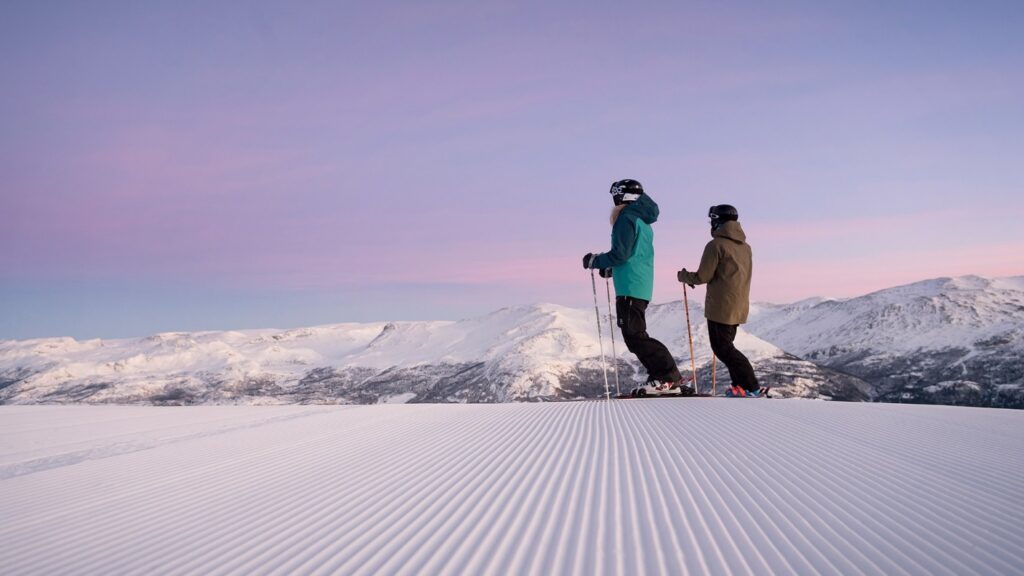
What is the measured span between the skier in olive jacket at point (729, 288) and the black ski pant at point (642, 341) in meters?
0.76

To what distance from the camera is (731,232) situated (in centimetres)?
924

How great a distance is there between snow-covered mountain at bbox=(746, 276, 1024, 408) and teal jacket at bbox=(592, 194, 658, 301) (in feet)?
323

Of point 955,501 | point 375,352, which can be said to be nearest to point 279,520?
point 955,501

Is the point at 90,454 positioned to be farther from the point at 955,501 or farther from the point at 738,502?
the point at 955,501

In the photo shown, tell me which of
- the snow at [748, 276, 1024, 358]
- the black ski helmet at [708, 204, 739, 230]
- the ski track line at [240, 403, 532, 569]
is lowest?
the ski track line at [240, 403, 532, 569]

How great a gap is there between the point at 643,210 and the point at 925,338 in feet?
441

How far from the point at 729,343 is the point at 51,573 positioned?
27.2ft

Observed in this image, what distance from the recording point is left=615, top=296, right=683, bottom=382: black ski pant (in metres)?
9.04

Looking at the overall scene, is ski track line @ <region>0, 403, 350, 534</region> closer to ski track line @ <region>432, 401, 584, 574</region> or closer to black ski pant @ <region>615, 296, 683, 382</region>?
ski track line @ <region>432, 401, 584, 574</region>

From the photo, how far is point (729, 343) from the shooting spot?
8.99 meters

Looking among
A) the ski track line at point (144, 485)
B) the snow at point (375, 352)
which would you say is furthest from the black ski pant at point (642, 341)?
the snow at point (375, 352)

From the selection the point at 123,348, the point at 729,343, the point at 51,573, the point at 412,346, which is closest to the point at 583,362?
the point at 412,346

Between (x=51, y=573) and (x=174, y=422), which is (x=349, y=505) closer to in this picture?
(x=51, y=573)

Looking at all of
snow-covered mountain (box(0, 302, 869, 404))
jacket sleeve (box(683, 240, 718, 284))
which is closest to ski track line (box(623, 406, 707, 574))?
jacket sleeve (box(683, 240, 718, 284))
